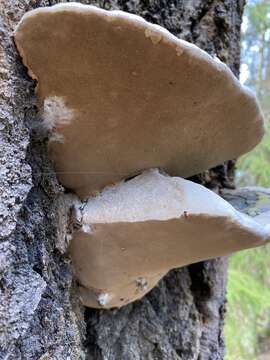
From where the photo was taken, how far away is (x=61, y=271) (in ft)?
2.75

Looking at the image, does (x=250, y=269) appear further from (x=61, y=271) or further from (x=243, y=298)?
(x=61, y=271)

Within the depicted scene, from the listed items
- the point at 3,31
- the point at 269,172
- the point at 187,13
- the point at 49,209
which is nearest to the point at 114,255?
the point at 49,209

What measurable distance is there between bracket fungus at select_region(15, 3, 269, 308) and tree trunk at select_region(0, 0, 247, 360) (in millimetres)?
49

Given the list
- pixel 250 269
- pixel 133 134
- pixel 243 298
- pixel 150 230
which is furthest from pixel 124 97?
pixel 250 269

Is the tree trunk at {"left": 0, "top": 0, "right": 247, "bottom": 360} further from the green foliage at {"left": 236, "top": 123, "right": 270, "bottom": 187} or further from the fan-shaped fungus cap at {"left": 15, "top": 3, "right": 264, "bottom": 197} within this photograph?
the green foliage at {"left": 236, "top": 123, "right": 270, "bottom": 187}

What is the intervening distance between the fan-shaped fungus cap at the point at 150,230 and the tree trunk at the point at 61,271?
61 millimetres

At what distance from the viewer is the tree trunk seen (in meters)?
0.66

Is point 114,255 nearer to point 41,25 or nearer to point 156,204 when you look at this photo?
point 156,204

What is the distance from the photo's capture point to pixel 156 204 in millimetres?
764

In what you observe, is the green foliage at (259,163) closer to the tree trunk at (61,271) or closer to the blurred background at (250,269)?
the blurred background at (250,269)

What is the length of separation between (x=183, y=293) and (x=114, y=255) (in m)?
0.41

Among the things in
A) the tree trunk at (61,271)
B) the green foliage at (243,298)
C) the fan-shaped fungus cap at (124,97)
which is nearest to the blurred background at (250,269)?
the green foliage at (243,298)

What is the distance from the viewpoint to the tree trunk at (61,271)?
0.66 metres

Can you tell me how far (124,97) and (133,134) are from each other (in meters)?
0.09
